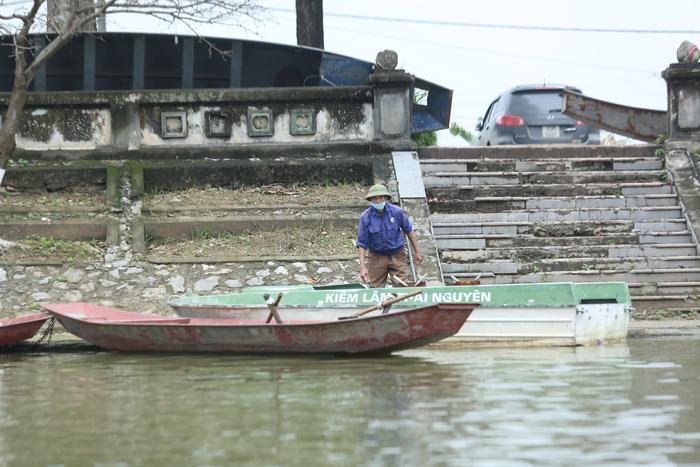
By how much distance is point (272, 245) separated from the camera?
1584 centimetres

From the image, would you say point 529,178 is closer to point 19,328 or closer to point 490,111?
point 490,111

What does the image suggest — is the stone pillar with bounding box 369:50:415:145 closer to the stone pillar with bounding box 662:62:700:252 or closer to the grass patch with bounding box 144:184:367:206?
the grass patch with bounding box 144:184:367:206

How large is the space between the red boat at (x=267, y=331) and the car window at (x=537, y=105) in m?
10.6

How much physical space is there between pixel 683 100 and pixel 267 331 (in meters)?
9.89

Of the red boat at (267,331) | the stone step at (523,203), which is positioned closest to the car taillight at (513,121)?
the stone step at (523,203)

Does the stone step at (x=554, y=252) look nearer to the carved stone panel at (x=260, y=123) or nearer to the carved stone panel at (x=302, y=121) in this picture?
the carved stone panel at (x=302, y=121)

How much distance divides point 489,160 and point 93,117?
6407 mm

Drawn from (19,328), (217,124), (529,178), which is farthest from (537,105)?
(19,328)

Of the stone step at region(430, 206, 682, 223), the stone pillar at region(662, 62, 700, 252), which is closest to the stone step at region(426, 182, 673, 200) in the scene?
the stone step at region(430, 206, 682, 223)

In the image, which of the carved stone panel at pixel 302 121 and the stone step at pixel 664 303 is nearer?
the stone step at pixel 664 303

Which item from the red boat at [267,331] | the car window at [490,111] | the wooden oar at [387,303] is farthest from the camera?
the car window at [490,111]

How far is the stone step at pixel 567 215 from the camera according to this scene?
1656cm

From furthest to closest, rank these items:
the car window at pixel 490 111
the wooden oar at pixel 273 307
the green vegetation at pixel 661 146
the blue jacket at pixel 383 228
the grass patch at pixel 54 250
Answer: the car window at pixel 490 111, the green vegetation at pixel 661 146, the grass patch at pixel 54 250, the blue jacket at pixel 383 228, the wooden oar at pixel 273 307

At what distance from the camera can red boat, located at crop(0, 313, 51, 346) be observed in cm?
1252
